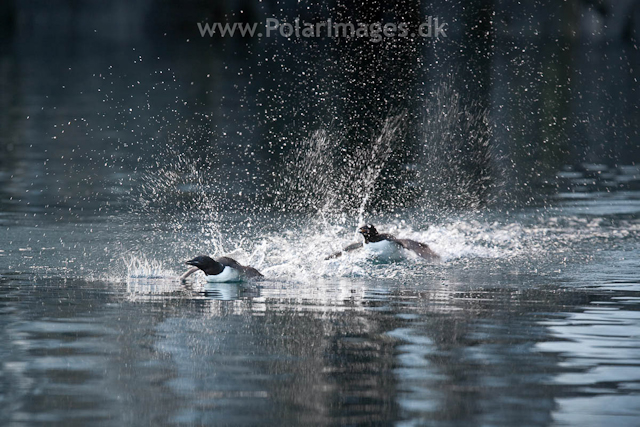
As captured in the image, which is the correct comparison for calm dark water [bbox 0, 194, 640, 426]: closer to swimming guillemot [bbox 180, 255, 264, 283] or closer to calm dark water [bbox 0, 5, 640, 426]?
calm dark water [bbox 0, 5, 640, 426]

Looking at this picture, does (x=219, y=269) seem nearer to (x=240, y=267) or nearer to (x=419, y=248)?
(x=240, y=267)

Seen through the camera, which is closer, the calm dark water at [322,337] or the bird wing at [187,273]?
the calm dark water at [322,337]

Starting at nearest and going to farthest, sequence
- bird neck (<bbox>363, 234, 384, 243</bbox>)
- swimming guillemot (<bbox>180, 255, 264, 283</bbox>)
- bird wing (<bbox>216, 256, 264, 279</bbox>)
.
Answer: swimming guillemot (<bbox>180, 255, 264, 283</bbox>) < bird wing (<bbox>216, 256, 264, 279</bbox>) < bird neck (<bbox>363, 234, 384, 243</bbox>)

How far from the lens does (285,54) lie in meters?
72.9

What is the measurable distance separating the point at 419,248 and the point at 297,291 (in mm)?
3770

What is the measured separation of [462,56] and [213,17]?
2137cm

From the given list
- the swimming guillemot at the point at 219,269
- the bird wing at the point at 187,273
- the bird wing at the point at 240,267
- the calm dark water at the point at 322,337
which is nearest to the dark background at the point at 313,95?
the calm dark water at the point at 322,337

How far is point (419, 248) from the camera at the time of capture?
15328 mm

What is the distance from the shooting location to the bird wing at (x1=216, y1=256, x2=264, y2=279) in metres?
13.1

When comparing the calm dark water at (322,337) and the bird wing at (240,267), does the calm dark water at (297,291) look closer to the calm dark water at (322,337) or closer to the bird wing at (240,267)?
the calm dark water at (322,337)

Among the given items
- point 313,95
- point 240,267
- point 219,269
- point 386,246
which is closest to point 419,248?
point 386,246

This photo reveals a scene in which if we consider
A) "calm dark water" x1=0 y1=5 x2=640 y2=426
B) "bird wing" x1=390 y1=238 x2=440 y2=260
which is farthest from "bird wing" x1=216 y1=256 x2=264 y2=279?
"bird wing" x1=390 y1=238 x2=440 y2=260

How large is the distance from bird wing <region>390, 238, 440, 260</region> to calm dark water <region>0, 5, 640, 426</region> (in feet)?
0.82

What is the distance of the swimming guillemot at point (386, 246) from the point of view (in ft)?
49.3
